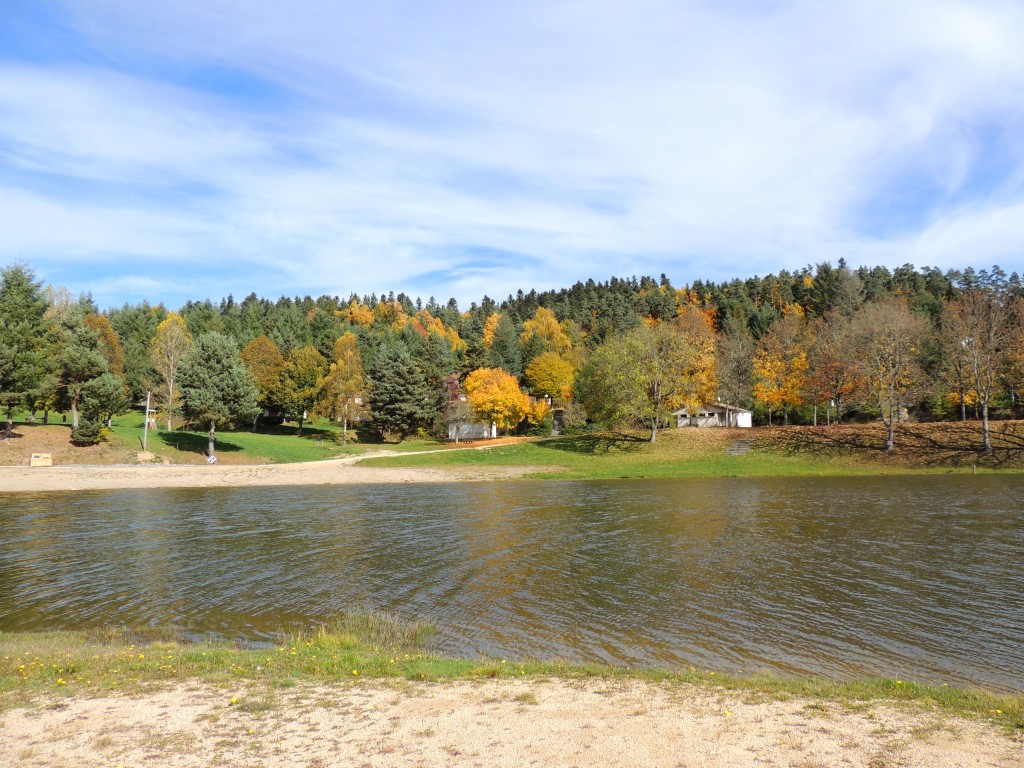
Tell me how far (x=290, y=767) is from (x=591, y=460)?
54.9 m

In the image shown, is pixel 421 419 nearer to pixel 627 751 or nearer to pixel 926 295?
pixel 627 751

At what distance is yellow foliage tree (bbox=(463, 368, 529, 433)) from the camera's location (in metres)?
82.5

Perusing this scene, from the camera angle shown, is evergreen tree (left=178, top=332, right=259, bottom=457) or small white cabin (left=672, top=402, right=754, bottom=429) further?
small white cabin (left=672, top=402, right=754, bottom=429)

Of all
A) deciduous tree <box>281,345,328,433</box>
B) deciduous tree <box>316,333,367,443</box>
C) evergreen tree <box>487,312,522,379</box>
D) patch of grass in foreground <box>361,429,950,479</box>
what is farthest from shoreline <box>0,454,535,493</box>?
evergreen tree <box>487,312,522,379</box>

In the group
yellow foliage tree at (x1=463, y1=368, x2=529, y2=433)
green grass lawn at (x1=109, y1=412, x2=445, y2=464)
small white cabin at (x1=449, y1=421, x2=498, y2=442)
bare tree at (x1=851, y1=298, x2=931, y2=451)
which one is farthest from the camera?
small white cabin at (x1=449, y1=421, x2=498, y2=442)

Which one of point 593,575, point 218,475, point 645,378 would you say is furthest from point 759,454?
point 218,475

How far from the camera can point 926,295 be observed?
4924 inches

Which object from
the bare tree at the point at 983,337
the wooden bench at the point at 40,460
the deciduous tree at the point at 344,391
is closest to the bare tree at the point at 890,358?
the bare tree at the point at 983,337

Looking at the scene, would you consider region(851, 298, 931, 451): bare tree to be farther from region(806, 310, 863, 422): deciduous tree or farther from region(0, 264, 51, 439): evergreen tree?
region(0, 264, 51, 439): evergreen tree

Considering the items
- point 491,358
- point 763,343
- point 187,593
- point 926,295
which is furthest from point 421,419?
point 926,295

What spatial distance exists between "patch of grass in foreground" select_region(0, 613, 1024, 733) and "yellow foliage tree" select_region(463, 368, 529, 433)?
69.3 m

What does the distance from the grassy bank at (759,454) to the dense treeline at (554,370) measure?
3.07m

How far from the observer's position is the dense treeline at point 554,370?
58656 mm

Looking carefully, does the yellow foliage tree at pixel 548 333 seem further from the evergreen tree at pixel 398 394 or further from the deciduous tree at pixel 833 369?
the deciduous tree at pixel 833 369
